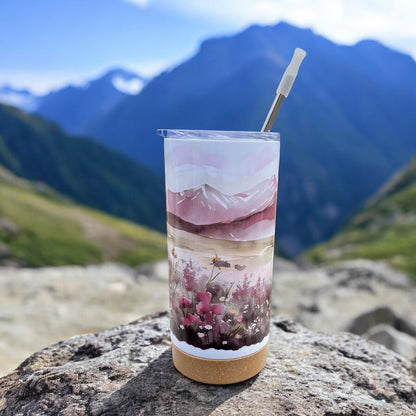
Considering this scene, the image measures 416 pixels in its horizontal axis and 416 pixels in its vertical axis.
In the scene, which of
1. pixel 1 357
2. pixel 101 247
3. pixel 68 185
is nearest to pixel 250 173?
pixel 1 357

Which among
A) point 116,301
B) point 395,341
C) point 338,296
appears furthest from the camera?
point 338,296

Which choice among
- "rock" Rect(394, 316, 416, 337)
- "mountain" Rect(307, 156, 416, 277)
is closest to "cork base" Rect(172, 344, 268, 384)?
"rock" Rect(394, 316, 416, 337)

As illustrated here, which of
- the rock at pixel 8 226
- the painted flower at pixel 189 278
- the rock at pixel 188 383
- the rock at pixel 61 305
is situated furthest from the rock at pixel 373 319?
the rock at pixel 8 226

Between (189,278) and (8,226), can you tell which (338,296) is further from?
(8,226)

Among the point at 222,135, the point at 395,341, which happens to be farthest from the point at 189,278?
the point at 395,341

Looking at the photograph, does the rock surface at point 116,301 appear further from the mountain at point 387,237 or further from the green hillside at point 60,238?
the green hillside at point 60,238

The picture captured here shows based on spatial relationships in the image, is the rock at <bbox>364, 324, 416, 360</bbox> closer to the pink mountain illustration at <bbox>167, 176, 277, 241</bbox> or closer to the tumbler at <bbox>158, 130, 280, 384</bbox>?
the tumbler at <bbox>158, 130, 280, 384</bbox>
